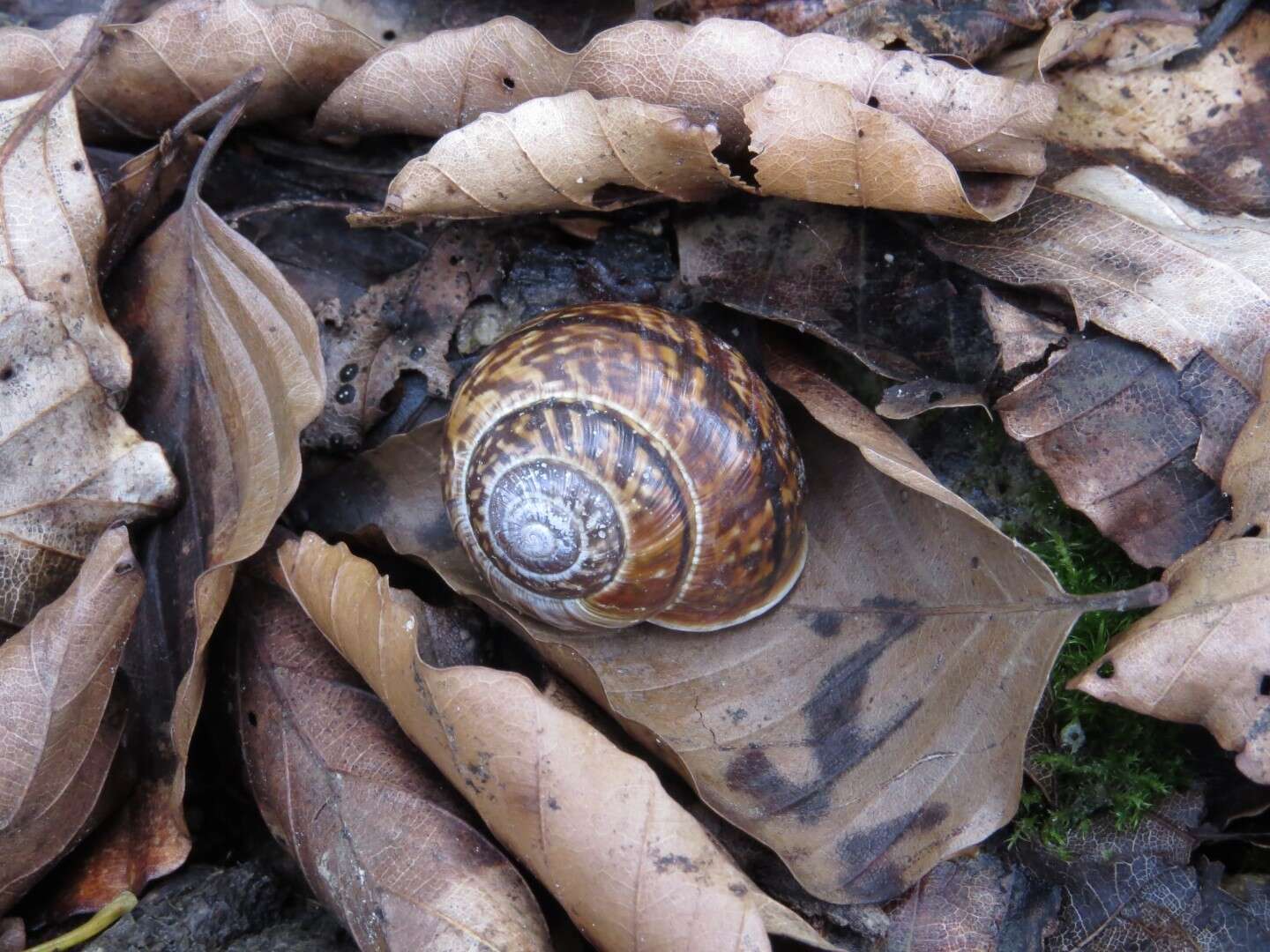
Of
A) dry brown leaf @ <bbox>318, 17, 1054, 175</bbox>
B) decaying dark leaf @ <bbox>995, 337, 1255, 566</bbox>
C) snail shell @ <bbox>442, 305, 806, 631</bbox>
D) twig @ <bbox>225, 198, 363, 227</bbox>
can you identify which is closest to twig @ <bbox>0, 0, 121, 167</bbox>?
twig @ <bbox>225, 198, 363, 227</bbox>

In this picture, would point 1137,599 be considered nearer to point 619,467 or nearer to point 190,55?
point 619,467

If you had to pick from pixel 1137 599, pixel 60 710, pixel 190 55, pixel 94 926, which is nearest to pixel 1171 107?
pixel 1137 599

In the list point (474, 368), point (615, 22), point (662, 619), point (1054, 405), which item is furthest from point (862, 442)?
point (615, 22)

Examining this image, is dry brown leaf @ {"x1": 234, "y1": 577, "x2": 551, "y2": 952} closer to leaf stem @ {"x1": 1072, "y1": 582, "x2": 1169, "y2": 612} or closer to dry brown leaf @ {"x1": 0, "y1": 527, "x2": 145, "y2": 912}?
dry brown leaf @ {"x1": 0, "y1": 527, "x2": 145, "y2": 912}

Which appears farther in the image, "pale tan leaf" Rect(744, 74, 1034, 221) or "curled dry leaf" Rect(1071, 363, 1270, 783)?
"pale tan leaf" Rect(744, 74, 1034, 221)

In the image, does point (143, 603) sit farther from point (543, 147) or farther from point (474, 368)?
point (543, 147)

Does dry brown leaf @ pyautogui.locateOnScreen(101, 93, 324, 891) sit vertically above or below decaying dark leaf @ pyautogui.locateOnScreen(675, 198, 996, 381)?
below
